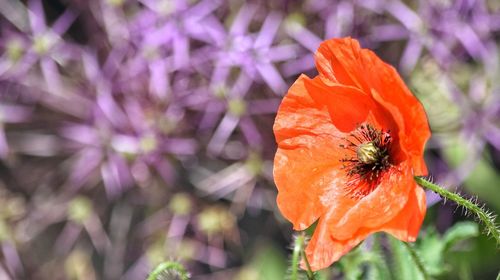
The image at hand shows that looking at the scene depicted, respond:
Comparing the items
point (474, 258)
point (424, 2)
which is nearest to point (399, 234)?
point (474, 258)

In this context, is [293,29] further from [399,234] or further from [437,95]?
[399,234]

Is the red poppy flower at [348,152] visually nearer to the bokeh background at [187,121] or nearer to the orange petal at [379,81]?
the orange petal at [379,81]

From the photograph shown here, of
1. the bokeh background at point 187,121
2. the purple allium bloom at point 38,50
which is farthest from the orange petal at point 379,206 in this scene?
the purple allium bloom at point 38,50

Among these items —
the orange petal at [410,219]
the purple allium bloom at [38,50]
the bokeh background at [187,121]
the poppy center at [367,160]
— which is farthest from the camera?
the purple allium bloom at [38,50]

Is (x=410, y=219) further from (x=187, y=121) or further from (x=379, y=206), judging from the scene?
(x=187, y=121)

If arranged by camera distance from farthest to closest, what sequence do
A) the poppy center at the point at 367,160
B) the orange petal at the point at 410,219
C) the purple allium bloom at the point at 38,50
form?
the purple allium bloom at the point at 38,50
the poppy center at the point at 367,160
the orange petal at the point at 410,219

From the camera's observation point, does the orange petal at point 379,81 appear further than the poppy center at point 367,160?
No

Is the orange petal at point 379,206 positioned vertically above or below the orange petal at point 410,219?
above

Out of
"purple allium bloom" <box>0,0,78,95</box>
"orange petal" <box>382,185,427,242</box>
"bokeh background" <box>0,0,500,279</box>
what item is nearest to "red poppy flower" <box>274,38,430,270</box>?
"orange petal" <box>382,185,427,242</box>

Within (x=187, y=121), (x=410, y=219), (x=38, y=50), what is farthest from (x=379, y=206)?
(x=38, y=50)
